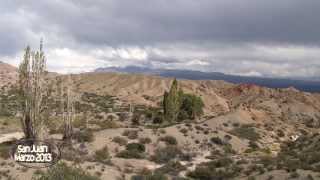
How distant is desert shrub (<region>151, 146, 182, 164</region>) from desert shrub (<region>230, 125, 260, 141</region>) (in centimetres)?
1793

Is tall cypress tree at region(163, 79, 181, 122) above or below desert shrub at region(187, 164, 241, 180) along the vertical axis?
above

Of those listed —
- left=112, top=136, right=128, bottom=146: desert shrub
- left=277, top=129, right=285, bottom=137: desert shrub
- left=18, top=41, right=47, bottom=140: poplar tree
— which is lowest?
left=277, top=129, right=285, bottom=137: desert shrub

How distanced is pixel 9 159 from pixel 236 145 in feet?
100

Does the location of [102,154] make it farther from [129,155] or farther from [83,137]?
[83,137]

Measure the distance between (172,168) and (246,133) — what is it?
3082 centimetres

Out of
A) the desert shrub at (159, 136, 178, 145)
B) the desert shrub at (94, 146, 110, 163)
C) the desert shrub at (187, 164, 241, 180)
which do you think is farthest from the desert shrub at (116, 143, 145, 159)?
the desert shrub at (187, 164, 241, 180)

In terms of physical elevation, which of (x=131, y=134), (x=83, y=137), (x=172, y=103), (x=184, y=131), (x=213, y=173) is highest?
(x=172, y=103)

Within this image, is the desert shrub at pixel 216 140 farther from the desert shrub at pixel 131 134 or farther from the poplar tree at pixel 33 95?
the poplar tree at pixel 33 95

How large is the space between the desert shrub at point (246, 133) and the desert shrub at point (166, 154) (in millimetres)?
17926

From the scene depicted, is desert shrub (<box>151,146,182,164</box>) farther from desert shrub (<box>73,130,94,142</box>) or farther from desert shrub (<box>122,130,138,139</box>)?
desert shrub (<box>73,130,94,142</box>)

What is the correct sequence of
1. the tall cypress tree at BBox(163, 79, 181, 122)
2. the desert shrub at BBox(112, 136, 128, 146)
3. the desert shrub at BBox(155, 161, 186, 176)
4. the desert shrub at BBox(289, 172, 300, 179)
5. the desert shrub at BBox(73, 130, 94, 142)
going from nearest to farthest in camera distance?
the desert shrub at BBox(289, 172, 300, 179) → the desert shrub at BBox(155, 161, 186, 176) → the desert shrub at BBox(73, 130, 94, 142) → the desert shrub at BBox(112, 136, 128, 146) → the tall cypress tree at BBox(163, 79, 181, 122)

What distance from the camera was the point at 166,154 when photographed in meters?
49.3

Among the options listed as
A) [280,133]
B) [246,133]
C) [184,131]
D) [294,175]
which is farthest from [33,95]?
[280,133]

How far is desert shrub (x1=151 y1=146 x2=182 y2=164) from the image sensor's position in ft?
155
